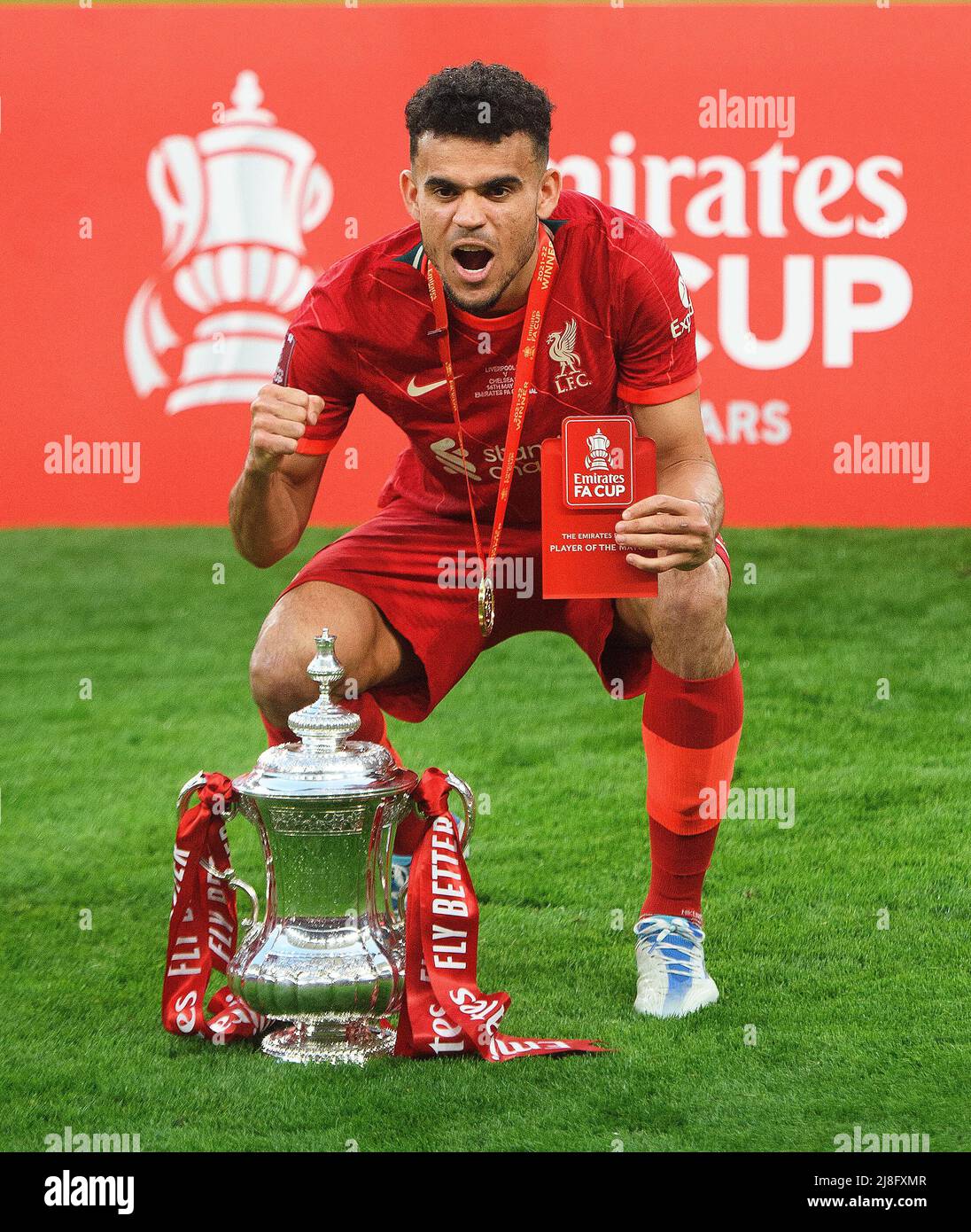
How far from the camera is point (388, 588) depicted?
2504 millimetres

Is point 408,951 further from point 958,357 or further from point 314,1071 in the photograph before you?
point 958,357

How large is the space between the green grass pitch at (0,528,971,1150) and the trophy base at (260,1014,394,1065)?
0.16 feet

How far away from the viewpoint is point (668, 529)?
2.05m

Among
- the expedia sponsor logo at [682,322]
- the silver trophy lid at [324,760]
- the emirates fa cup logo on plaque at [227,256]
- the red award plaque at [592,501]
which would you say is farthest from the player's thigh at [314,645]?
the emirates fa cup logo on plaque at [227,256]

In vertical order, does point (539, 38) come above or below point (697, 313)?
above

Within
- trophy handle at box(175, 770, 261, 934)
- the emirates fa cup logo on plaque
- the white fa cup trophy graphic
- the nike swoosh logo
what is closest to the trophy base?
trophy handle at box(175, 770, 261, 934)

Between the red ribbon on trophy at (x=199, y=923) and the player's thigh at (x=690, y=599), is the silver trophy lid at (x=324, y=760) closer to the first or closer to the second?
the red ribbon on trophy at (x=199, y=923)

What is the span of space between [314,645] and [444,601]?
0.95 feet

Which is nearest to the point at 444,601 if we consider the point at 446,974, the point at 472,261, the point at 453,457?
the point at 453,457

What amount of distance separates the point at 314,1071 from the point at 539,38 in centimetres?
430

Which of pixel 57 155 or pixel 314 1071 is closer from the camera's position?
pixel 314 1071

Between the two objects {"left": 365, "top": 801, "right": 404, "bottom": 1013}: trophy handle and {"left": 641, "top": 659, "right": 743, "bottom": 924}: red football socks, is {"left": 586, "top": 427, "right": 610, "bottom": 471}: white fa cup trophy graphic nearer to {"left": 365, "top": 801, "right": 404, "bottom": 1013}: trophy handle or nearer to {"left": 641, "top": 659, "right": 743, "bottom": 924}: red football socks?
{"left": 641, "top": 659, "right": 743, "bottom": 924}: red football socks

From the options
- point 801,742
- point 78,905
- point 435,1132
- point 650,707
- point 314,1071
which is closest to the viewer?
point 435,1132

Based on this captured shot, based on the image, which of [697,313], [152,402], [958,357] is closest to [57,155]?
[152,402]
